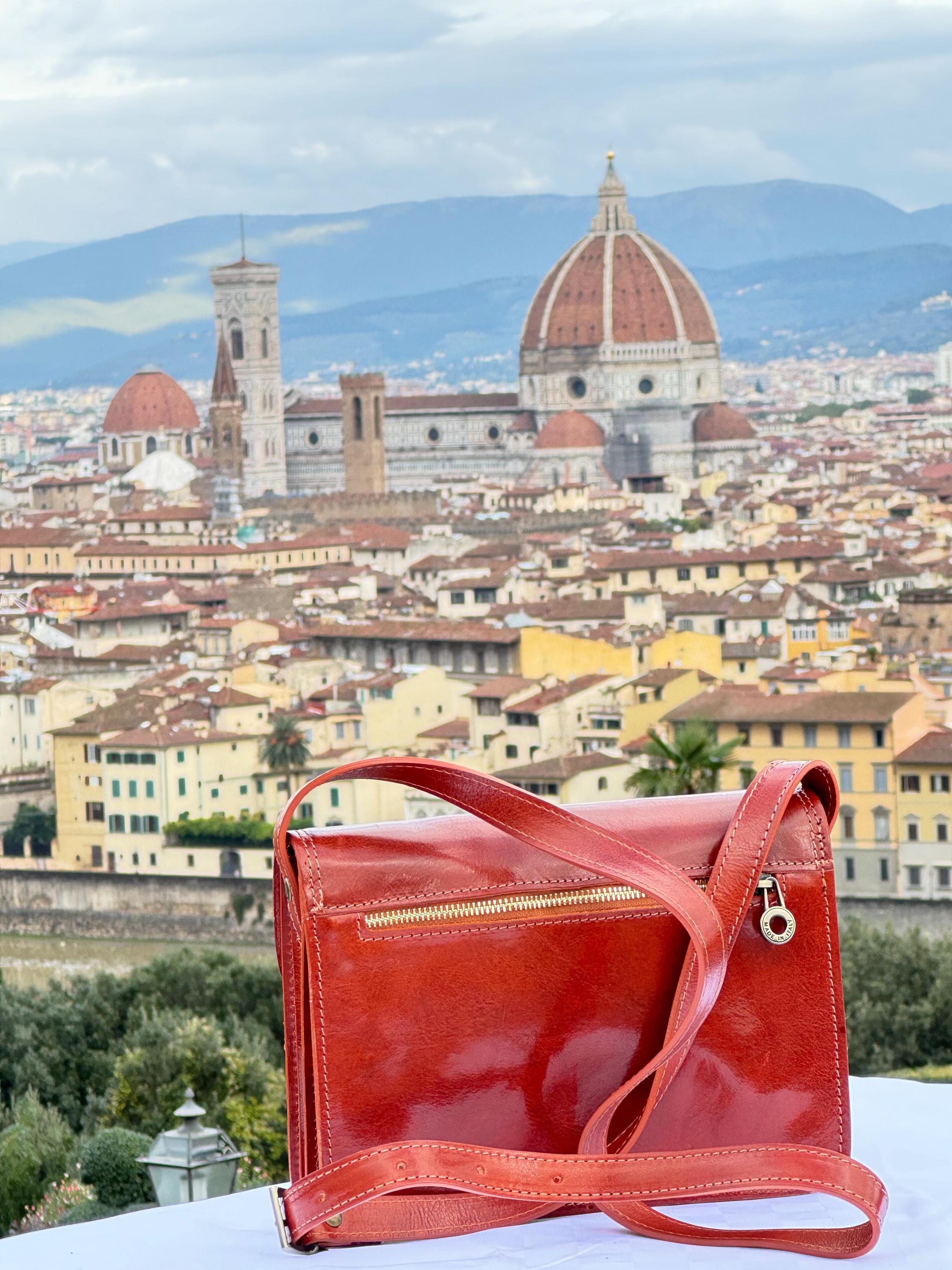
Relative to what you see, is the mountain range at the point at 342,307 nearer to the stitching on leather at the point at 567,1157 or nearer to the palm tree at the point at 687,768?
the palm tree at the point at 687,768

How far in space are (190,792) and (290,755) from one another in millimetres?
866

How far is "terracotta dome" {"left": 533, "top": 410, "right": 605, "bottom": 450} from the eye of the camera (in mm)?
56719

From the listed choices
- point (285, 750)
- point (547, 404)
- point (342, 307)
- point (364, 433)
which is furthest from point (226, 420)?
point (342, 307)

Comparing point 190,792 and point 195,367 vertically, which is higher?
point 195,367

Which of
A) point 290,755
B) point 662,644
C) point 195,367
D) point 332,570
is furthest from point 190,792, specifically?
point 195,367

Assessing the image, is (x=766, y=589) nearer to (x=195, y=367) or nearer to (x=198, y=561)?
(x=198, y=561)

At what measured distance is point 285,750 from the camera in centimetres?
1956

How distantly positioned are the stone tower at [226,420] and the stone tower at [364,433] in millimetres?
2512

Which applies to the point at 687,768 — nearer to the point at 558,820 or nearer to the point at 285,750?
the point at 285,750

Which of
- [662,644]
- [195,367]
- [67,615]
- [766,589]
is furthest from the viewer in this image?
[195,367]

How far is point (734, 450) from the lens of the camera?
5941 cm

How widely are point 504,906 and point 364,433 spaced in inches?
2244

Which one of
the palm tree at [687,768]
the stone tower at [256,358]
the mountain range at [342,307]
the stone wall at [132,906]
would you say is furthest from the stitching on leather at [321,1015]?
the mountain range at [342,307]

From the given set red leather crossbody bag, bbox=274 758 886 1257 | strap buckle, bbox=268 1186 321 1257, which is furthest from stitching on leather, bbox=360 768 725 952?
strap buckle, bbox=268 1186 321 1257
